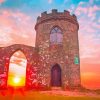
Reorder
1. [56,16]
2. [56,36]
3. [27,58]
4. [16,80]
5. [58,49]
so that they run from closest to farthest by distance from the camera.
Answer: [58,49] < [27,58] < [56,36] < [16,80] < [56,16]

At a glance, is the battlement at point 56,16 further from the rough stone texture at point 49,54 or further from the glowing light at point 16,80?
the glowing light at point 16,80

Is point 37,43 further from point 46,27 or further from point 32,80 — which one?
point 32,80

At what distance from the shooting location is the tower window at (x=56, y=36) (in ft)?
57.5

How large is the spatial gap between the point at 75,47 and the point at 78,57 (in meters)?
1.25

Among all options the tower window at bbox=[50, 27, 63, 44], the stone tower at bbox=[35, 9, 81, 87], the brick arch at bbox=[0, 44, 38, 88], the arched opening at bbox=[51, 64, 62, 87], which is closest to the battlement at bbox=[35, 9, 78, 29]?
the stone tower at bbox=[35, 9, 81, 87]

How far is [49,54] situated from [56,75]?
98.1 inches

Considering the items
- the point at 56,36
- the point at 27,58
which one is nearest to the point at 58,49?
the point at 56,36

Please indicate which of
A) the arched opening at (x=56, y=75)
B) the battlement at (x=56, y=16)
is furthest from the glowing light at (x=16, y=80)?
the battlement at (x=56, y=16)

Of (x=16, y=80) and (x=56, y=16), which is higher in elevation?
(x=56, y=16)

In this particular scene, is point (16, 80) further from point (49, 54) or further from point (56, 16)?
point (56, 16)

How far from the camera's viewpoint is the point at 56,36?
17.7 m

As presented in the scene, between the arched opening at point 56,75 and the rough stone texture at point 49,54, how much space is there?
41cm

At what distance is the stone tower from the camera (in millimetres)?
16594

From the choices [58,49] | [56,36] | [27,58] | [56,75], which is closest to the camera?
[56,75]
